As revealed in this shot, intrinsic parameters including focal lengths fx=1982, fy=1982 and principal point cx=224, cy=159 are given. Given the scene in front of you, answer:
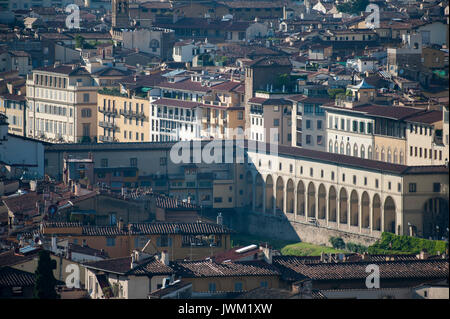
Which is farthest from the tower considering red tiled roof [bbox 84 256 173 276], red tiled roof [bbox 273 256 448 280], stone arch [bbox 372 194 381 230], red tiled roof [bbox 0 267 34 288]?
red tiled roof [bbox 0 267 34 288]

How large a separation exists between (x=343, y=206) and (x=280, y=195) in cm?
556

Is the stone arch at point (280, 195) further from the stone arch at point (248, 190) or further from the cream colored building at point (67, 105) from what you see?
the cream colored building at point (67, 105)

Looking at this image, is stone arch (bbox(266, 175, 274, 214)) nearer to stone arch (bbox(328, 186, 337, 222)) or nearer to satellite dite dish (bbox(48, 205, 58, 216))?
stone arch (bbox(328, 186, 337, 222))

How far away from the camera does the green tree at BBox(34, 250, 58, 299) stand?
48.9 meters

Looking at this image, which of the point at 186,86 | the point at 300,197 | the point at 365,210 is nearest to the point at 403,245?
the point at 365,210

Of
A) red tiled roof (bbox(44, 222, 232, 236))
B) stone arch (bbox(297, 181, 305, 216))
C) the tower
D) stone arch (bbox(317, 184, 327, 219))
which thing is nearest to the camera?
red tiled roof (bbox(44, 222, 232, 236))

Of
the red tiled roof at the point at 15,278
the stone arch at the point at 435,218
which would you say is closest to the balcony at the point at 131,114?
the stone arch at the point at 435,218

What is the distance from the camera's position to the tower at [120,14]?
14925 centimetres

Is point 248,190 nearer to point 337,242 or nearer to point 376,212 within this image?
point 337,242

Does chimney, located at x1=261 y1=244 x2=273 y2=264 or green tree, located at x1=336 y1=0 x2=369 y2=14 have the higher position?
chimney, located at x1=261 y1=244 x2=273 y2=264

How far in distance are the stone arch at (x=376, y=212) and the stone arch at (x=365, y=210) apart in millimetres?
542

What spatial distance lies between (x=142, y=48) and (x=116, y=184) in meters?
50.4

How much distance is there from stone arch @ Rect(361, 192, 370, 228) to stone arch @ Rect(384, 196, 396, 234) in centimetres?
169
